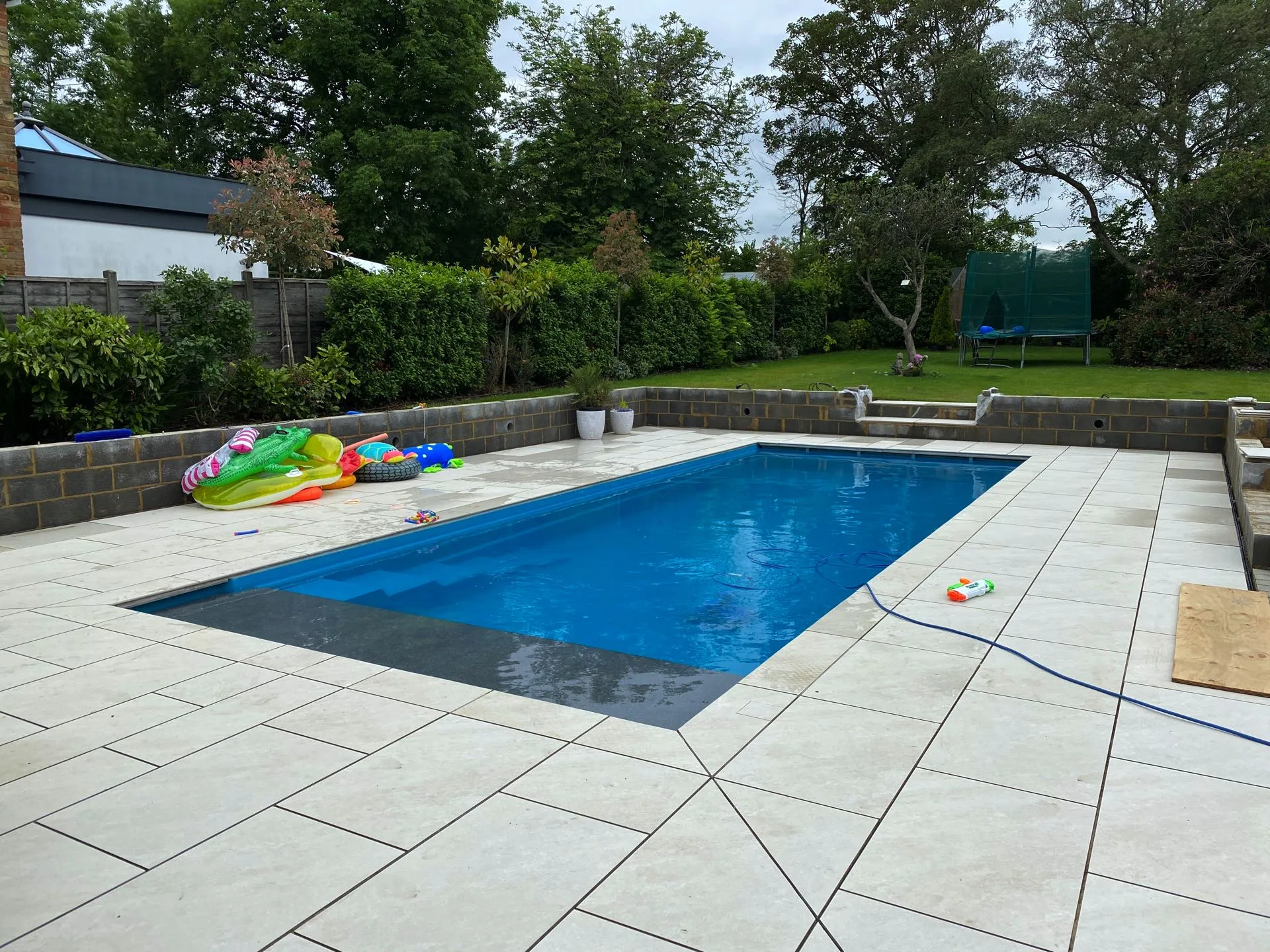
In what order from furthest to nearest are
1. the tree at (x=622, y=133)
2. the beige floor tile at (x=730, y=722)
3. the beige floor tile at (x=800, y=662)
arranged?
the tree at (x=622, y=133), the beige floor tile at (x=800, y=662), the beige floor tile at (x=730, y=722)

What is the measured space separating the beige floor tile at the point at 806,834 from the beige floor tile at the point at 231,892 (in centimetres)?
97

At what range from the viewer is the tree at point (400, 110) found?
73.0 ft

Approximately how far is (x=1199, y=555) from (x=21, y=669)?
20.2 ft

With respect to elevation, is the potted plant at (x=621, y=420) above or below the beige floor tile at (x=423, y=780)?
above

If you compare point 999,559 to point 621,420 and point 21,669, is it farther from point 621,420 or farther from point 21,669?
point 621,420

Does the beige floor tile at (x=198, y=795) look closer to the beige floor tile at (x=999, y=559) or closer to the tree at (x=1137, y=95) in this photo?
the beige floor tile at (x=999, y=559)

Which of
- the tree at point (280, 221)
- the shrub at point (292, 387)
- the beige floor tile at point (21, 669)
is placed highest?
the tree at point (280, 221)

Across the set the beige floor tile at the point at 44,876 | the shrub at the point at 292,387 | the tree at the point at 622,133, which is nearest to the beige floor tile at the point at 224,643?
the beige floor tile at the point at 44,876

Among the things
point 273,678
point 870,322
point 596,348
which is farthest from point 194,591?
point 870,322

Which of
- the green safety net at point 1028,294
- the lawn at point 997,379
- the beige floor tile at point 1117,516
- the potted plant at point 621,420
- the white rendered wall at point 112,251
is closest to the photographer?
the beige floor tile at point 1117,516

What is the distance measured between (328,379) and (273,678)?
610cm

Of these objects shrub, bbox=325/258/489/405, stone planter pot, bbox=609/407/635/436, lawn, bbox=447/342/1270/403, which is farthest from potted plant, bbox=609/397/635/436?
shrub, bbox=325/258/489/405

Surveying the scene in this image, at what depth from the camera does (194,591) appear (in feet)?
16.6

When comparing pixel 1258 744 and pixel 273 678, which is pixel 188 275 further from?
pixel 1258 744
